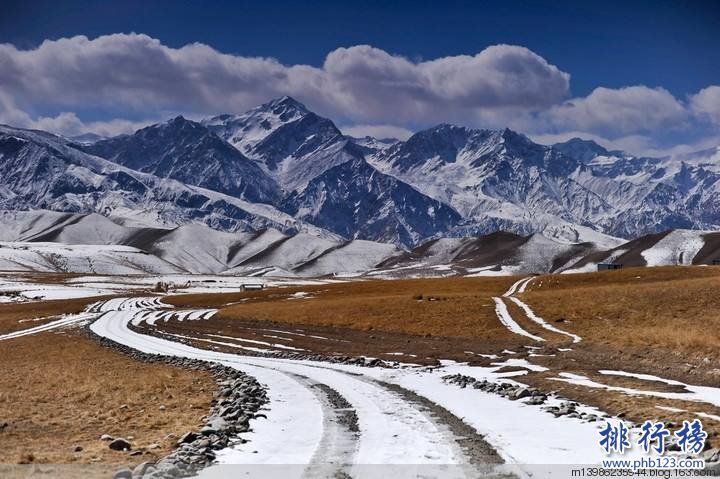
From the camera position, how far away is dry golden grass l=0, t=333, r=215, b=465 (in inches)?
582

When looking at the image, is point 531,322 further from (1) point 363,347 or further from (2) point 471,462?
(2) point 471,462

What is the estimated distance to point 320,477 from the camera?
1194 centimetres

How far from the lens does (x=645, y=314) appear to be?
4759 centimetres

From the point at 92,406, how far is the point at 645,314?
41.3 metres

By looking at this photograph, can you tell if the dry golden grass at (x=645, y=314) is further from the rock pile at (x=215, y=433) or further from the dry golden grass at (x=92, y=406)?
the dry golden grass at (x=92, y=406)

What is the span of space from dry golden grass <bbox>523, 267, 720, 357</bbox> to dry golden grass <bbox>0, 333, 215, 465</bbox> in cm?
2429

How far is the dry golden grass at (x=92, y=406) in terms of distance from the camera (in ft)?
48.5

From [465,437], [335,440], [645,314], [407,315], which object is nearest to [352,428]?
[335,440]

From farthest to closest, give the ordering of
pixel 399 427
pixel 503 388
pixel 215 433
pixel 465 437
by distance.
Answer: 1. pixel 503 388
2. pixel 399 427
3. pixel 215 433
4. pixel 465 437

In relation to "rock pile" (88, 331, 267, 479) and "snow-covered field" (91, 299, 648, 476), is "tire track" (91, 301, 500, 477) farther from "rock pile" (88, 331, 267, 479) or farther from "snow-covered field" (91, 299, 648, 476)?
"rock pile" (88, 331, 267, 479)

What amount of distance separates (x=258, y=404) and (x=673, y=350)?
22.1 m

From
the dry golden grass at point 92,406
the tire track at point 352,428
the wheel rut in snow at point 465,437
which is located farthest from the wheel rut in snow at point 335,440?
the dry golden grass at point 92,406

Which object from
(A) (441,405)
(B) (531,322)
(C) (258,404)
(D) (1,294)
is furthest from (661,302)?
(D) (1,294)

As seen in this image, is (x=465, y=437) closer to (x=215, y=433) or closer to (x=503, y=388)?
(x=215, y=433)
